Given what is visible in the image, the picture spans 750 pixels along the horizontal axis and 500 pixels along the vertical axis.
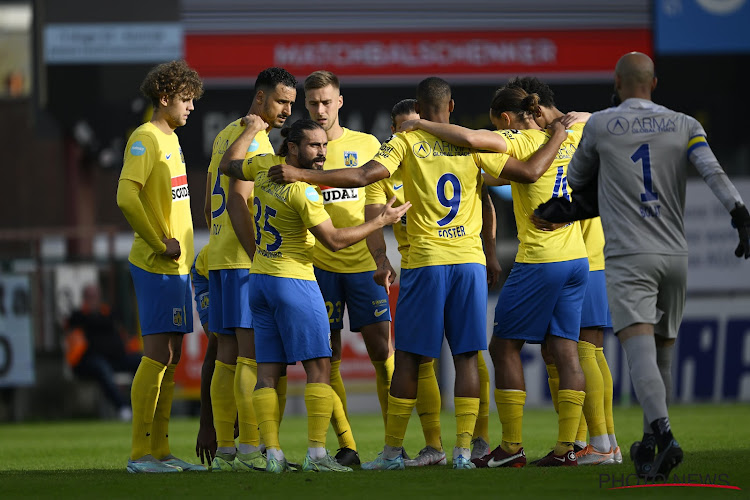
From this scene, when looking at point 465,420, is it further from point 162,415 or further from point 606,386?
point 162,415

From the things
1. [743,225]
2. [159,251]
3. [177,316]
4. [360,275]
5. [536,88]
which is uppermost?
[536,88]

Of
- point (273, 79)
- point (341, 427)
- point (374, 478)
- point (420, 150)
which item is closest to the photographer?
point (374, 478)

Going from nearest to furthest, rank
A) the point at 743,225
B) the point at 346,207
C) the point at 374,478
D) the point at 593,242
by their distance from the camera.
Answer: the point at 743,225
the point at 374,478
the point at 346,207
the point at 593,242

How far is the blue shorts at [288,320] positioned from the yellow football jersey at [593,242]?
6.21ft

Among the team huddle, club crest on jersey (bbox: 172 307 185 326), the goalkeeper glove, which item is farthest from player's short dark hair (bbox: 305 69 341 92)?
the goalkeeper glove

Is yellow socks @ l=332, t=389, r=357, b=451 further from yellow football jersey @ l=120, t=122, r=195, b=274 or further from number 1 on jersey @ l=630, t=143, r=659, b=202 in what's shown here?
number 1 on jersey @ l=630, t=143, r=659, b=202

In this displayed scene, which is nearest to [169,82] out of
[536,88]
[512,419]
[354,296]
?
[354,296]

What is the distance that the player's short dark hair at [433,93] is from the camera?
22.2 ft

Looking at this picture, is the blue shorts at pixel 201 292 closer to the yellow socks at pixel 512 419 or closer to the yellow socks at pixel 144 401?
the yellow socks at pixel 144 401

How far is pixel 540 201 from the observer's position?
22.7 feet

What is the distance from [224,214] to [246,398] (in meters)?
1.15

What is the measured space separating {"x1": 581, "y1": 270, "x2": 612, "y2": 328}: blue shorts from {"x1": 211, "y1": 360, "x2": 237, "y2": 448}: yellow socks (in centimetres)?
219

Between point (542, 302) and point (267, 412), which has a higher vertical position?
point (542, 302)

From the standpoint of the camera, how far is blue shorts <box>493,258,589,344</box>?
22.3ft
